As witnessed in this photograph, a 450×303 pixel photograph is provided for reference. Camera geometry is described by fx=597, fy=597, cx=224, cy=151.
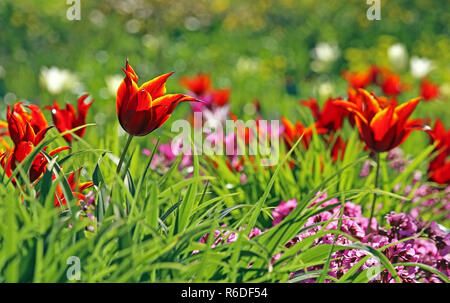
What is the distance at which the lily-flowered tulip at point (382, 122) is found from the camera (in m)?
1.95

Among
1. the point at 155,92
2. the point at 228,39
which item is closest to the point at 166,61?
the point at 228,39

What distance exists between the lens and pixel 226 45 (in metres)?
7.63

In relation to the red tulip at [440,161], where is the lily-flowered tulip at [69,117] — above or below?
above

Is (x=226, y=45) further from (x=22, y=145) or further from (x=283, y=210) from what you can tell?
(x=22, y=145)

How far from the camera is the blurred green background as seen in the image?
5.43 meters

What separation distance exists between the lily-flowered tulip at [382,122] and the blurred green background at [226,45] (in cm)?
235

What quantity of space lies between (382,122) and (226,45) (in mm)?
5836

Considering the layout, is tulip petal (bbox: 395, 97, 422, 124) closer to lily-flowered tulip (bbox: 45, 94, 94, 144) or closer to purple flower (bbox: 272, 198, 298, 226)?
purple flower (bbox: 272, 198, 298, 226)

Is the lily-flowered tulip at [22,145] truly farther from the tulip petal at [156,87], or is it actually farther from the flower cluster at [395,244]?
the flower cluster at [395,244]

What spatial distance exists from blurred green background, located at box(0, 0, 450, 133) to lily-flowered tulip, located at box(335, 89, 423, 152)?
7.71 feet

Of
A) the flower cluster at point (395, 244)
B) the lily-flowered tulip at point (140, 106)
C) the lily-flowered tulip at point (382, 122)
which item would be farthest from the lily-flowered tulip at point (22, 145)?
the lily-flowered tulip at point (382, 122)

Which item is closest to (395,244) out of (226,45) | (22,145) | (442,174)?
(442,174)

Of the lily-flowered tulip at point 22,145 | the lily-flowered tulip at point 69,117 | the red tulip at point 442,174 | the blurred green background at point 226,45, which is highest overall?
the blurred green background at point 226,45

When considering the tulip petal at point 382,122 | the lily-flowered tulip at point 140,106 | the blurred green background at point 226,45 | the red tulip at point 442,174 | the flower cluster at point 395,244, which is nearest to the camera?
the lily-flowered tulip at point 140,106
